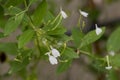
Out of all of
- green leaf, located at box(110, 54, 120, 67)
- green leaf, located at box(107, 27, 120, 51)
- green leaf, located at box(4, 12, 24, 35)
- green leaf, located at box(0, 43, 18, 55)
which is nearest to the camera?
green leaf, located at box(4, 12, 24, 35)

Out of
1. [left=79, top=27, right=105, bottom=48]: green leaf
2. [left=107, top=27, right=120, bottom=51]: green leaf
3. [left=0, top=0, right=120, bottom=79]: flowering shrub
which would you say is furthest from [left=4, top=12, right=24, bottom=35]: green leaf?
[left=107, top=27, right=120, bottom=51]: green leaf

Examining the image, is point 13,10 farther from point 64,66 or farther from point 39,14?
point 64,66

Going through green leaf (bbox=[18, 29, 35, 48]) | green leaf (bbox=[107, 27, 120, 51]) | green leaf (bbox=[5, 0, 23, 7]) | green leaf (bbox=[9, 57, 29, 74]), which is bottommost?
green leaf (bbox=[9, 57, 29, 74])

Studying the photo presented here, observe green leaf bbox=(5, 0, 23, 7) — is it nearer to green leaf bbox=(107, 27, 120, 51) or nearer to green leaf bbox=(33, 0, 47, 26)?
green leaf bbox=(33, 0, 47, 26)

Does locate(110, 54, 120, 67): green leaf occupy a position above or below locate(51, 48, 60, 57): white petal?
above

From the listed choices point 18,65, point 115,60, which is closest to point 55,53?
point 18,65

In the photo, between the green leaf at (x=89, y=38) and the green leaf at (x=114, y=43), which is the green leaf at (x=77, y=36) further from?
the green leaf at (x=114, y=43)

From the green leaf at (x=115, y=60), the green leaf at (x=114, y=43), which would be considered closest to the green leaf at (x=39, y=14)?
the green leaf at (x=115, y=60)

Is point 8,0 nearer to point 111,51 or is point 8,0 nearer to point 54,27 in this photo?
point 54,27

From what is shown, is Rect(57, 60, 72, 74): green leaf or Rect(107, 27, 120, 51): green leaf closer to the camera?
Rect(57, 60, 72, 74): green leaf
